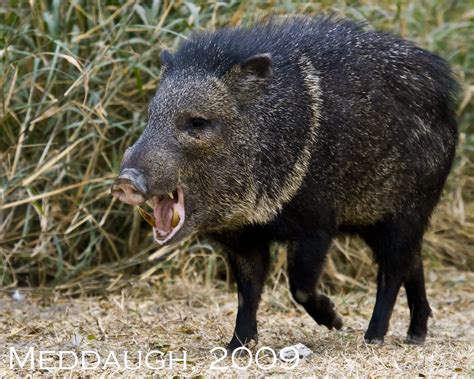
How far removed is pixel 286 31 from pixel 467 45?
→ 10.9 feet

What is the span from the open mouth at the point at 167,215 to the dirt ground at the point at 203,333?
0.53 metres

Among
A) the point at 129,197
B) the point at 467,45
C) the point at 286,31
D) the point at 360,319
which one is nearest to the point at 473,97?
the point at 467,45

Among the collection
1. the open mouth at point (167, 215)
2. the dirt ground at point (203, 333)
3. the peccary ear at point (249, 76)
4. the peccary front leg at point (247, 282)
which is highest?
the peccary ear at point (249, 76)

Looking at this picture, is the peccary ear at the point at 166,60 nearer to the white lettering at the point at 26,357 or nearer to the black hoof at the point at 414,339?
the white lettering at the point at 26,357

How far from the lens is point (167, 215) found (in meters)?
4.39

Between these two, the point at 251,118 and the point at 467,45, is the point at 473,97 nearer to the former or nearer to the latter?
the point at 467,45

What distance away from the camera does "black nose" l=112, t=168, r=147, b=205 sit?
4059mm

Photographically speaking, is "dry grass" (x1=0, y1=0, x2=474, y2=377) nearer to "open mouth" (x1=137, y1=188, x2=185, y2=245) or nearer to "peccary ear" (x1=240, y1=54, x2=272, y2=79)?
"open mouth" (x1=137, y1=188, x2=185, y2=245)

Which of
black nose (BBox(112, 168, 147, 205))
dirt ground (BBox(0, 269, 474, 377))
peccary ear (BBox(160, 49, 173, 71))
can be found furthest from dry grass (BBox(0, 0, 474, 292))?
black nose (BBox(112, 168, 147, 205))

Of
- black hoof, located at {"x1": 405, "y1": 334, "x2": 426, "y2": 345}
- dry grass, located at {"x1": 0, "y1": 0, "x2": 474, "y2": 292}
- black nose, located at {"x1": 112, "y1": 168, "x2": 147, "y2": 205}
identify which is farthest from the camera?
dry grass, located at {"x1": 0, "y1": 0, "x2": 474, "y2": 292}

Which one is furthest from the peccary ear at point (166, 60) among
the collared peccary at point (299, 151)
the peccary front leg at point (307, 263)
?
the peccary front leg at point (307, 263)

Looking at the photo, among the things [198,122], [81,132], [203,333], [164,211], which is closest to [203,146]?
[198,122]

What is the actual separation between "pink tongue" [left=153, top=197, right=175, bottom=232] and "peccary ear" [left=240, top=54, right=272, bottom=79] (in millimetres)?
668

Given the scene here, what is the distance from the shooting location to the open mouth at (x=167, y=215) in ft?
14.3
